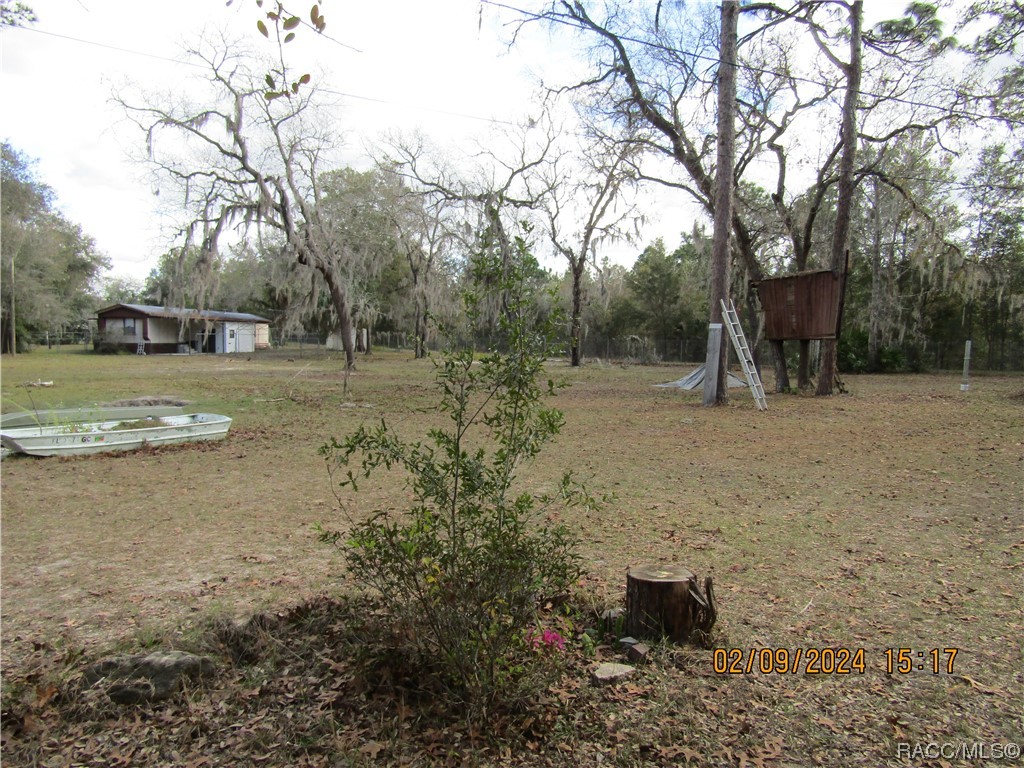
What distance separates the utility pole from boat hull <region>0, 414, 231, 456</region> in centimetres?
991

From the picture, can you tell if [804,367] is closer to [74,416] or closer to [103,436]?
[103,436]

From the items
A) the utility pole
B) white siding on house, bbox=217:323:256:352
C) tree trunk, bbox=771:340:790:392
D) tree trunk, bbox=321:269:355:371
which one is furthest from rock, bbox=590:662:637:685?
A: white siding on house, bbox=217:323:256:352

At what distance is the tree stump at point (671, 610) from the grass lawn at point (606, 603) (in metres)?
0.09

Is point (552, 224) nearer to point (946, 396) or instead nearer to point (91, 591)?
point (946, 396)

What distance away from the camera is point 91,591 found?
3.94 metres

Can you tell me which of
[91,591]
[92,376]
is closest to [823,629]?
[91,591]

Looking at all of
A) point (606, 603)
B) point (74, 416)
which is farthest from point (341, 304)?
point (606, 603)

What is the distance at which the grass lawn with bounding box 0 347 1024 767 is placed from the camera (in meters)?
2.36

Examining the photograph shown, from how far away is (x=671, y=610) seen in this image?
306 centimetres

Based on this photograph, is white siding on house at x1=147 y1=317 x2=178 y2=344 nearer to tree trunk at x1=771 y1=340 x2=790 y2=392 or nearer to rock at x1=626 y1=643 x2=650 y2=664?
tree trunk at x1=771 y1=340 x2=790 y2=392

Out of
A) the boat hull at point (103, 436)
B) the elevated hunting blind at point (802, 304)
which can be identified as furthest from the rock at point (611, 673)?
the elevated hunting blind at point (802, 304)

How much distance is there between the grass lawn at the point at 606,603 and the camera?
7.73 feet

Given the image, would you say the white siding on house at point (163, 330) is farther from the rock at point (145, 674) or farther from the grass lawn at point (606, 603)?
the rock at point (145, 674)

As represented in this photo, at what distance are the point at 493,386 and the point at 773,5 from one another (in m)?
14.8
